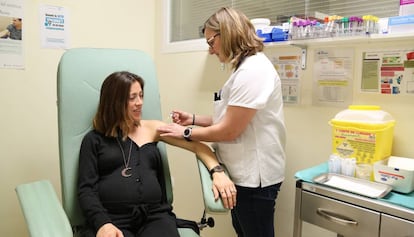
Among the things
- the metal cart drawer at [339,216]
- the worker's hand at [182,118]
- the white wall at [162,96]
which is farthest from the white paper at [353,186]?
the worker's hand at [182,118]

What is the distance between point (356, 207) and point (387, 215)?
0.31 ft

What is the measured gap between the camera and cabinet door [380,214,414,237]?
3.32 ft

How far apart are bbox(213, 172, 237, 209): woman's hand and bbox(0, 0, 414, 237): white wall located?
542 millimetres

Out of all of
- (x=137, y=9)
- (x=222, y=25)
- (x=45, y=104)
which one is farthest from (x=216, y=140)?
(x=137, y=9)

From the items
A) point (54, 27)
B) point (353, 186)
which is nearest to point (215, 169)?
point (353, 186)

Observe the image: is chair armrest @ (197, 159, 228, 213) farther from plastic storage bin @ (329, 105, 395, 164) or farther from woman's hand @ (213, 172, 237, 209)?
plastic storage bin @ (329, 105, 395, 164)

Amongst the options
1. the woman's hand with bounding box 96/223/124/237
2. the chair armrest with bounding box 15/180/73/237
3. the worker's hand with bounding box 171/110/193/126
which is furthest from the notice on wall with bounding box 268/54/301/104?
the chair armrest with bounding box 15/180/73/237

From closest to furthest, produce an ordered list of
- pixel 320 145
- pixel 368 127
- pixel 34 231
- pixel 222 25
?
1. pixel 34 231
2. pixel 368 127
3. pixel 222 25
4. pixel 320 145

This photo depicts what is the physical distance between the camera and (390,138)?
132 cm

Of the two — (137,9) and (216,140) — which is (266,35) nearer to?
(216,140)

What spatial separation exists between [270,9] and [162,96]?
1.08 metres

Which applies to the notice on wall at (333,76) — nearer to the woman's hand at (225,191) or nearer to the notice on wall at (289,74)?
the notice on wall at (289,74)

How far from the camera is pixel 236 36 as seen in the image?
1.39 m

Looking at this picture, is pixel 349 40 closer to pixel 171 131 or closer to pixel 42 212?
pixel 171 131
